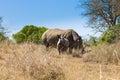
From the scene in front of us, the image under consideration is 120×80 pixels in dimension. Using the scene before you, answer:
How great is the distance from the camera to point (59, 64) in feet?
19.7

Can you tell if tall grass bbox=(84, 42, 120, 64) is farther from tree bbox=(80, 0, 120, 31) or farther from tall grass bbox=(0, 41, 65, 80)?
tree bbox=(80, 0, 120, 31)

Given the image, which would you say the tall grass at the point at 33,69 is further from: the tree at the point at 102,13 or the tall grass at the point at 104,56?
the tree at the point at 102,13

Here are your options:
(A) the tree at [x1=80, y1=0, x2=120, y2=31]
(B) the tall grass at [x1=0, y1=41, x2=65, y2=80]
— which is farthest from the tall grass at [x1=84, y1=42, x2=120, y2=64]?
(A) the tree at [x1=80, y1=0, x2=120, y2=31]

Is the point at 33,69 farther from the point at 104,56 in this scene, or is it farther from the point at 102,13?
the point at 102,13

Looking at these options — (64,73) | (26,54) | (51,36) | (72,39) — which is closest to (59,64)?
(64,73)

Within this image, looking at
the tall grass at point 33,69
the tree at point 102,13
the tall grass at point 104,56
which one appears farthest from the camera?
the tree at point 102,13

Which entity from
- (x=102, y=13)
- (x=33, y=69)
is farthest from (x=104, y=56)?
(x=102, y=13)

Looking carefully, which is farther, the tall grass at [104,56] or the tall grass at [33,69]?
the tall grass at [104,56]

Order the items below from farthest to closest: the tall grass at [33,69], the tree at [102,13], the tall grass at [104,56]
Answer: the tree at [102,13]
the tall grass at [104,56]
the tall grass at [33,69]

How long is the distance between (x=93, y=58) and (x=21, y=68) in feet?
18.1

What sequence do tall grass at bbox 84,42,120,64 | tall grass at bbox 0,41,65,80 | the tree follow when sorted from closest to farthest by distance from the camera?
tall grass at bbox 0,41,65,80 < tall grass at bbox 84,42,120,64 < the tree

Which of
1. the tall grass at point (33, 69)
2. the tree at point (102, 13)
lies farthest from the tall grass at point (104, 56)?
the tree at point (102, 13)

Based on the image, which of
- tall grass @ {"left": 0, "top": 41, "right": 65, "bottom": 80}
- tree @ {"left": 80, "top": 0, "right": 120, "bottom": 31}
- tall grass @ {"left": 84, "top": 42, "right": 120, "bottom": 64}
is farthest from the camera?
tree @ {"left": 80, "top": 0, "right": 120, "bottom": 31}

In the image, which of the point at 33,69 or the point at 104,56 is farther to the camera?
the point at 104,56
